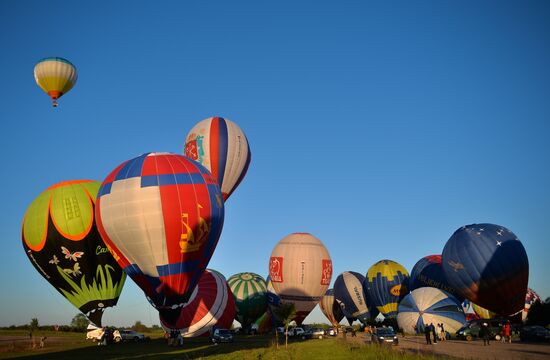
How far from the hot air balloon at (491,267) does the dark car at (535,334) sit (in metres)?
2.65

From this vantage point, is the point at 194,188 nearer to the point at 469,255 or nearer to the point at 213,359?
the point at 213,359

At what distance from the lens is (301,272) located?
48.5 m

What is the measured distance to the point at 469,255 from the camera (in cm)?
3769

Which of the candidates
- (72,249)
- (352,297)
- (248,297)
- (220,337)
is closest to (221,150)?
(72,249)

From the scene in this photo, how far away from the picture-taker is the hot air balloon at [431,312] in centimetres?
4147

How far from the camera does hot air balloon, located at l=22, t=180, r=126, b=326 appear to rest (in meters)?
32.2

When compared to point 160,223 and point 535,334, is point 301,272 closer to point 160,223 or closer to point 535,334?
point 535,334

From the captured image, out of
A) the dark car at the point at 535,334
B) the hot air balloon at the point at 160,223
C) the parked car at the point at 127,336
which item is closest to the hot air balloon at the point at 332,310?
the parked car at the point at 127,336

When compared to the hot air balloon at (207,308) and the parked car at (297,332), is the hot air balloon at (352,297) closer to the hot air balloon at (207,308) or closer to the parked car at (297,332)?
the parked car at (297,332)

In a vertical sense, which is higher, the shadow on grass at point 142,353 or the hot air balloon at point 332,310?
the shadow on grass at point 142,353

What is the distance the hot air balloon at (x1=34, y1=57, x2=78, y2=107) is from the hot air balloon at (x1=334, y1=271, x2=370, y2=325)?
41793 mm

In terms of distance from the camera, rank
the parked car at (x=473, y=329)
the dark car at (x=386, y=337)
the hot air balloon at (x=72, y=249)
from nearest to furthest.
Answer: the hot air balloon at (x=72, y=249) → the dark car at (x=386, y=337) → the parked car at (x=473, y=329)

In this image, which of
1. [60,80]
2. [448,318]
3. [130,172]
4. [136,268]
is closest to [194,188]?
[130,172]

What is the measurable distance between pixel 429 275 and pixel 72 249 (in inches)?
1446
